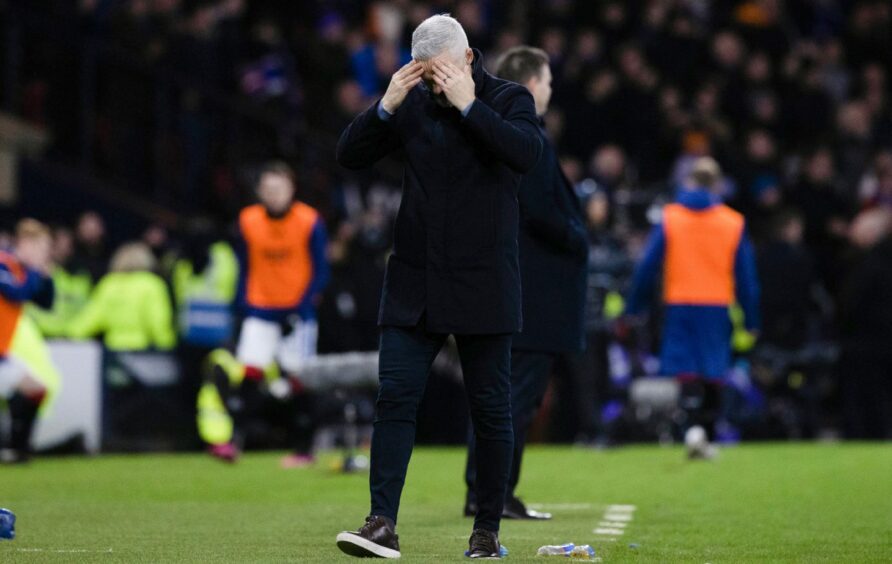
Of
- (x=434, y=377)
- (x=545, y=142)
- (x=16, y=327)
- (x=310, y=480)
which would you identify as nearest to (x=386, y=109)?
(x=545, y=142)

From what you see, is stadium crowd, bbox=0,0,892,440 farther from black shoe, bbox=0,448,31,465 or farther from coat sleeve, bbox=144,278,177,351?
black shoe, bbox=0,448,31,465

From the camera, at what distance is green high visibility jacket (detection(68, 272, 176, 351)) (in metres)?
17.9

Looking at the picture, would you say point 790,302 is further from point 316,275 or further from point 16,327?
point 16,327

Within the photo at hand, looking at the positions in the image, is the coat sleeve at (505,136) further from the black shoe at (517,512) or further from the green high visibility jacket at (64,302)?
the green high visibility jacket at (64,302)

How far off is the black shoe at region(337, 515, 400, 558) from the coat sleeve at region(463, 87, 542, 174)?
157cm

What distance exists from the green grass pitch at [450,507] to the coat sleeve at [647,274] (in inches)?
54.3

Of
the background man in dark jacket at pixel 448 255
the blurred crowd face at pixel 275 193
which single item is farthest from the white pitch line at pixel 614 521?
the blurred crowd face at pixel 275 193

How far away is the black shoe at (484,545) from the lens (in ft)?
23.6

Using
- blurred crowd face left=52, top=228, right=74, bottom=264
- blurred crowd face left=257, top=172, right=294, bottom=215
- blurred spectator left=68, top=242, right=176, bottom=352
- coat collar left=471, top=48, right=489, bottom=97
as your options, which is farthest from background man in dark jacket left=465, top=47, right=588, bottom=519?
blurred crowd face left=52, top=228, right=74, bottom=264

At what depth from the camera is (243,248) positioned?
48.1 feet

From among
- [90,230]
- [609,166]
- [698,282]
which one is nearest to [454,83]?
[698,282]

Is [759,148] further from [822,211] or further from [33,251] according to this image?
[33,251]

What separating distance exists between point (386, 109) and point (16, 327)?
29.2 ft

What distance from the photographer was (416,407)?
729 cm
